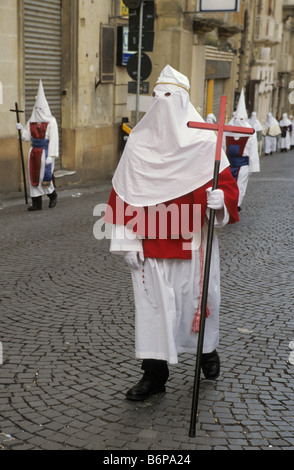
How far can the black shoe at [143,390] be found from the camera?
4.52m

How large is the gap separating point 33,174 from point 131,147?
7.96 m

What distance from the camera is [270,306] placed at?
678 centimetres

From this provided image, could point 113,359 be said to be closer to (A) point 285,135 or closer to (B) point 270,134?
(B) point 270,134

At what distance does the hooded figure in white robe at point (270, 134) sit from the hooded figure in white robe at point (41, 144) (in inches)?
772

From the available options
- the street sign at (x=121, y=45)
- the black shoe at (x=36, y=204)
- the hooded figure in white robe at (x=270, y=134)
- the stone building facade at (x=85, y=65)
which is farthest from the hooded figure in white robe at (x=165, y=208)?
the hooded figure in white robe at (x=270, y=134)

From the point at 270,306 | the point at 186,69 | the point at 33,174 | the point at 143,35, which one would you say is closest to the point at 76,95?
the point at 143,35

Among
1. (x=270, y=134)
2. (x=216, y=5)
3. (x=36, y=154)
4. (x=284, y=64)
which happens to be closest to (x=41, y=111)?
(x=36, y=154)

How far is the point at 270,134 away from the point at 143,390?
27.1 meters

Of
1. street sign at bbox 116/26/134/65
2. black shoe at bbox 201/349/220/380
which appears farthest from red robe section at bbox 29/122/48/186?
black shoe at bbox 201/349/220/380

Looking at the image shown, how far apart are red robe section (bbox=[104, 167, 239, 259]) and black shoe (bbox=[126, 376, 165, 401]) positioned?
80 centimetres

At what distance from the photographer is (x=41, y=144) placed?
39.9ft

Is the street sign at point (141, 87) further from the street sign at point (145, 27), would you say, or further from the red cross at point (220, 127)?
the red cross at point (220, 127)
